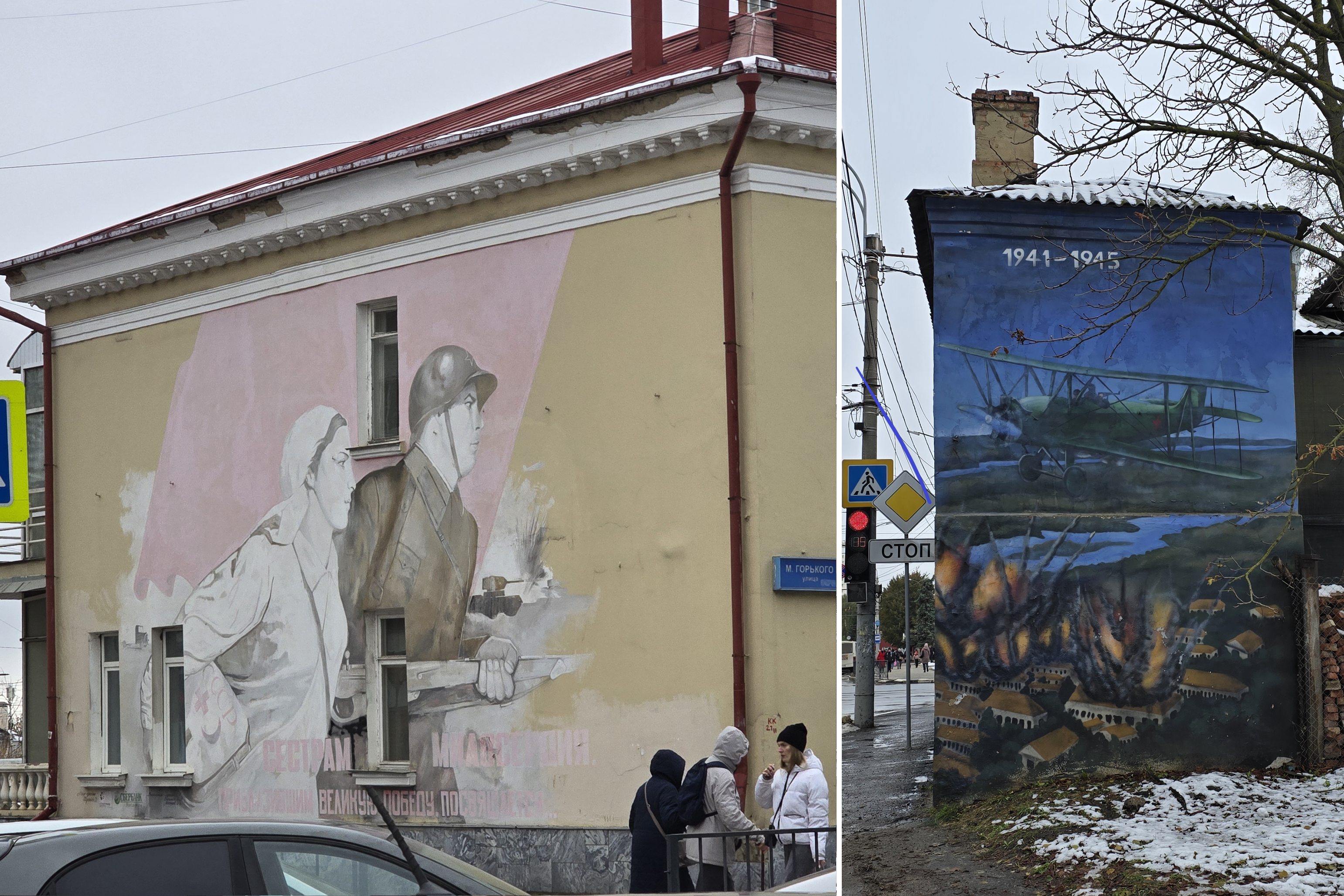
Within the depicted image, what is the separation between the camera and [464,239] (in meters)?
7.75

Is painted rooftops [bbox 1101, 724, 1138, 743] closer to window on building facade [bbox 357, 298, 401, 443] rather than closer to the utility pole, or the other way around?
the utility pole

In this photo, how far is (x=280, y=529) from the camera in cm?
826

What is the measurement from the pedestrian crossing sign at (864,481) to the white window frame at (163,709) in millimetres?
6408

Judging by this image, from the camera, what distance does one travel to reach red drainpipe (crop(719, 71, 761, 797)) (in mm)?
6637

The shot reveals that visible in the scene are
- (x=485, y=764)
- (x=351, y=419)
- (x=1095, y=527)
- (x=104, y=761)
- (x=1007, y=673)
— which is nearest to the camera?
(x=1007, y=673)

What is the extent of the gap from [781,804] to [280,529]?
435 centimetres

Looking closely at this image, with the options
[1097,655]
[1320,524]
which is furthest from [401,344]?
[1320,524]

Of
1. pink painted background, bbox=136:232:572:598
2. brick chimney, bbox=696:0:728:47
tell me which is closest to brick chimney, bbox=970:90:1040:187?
pink painted background, bbox=136:232:572:598

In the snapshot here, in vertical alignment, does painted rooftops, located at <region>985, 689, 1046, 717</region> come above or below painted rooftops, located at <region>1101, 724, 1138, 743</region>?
above

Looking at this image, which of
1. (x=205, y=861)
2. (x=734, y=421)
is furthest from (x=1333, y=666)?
(x=205, y=861)

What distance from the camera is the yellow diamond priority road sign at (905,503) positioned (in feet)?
11.7

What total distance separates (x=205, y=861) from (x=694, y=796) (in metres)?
2.24

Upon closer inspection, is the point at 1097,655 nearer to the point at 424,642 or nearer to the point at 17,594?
the point at 424,642

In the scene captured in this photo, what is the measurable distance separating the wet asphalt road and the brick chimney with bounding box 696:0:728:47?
537 centimetres
